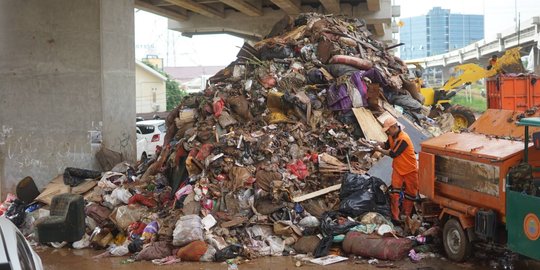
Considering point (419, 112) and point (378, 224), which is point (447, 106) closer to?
point (419, 112)

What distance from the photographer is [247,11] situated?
22453 millimetres


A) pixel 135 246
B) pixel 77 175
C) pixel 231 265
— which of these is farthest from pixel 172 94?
pixel 231 265

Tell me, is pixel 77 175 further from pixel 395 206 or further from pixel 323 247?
pixel 395 206

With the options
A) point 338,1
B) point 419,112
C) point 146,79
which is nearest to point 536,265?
point 419,112

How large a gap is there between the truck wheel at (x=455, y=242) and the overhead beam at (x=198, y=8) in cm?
1453

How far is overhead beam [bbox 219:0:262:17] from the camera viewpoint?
20203 millimetres

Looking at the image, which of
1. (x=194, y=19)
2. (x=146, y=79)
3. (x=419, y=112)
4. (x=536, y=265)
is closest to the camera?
(x=536, y=265)

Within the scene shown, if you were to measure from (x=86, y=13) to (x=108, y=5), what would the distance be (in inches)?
20.0

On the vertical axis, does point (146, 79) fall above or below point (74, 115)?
above

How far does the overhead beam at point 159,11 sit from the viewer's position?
850 inches

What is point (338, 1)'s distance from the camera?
20938 mm

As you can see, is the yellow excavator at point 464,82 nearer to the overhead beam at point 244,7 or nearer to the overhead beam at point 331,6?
the overhead beam at point 331,6

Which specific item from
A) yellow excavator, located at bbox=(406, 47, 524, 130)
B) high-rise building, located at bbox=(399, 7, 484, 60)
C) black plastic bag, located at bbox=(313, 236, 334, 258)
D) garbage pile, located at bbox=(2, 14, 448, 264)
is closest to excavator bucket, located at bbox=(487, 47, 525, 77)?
yellow excavator, located at bbox=(406, 47, 524, 130)

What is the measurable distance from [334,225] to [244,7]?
47.0 ft
